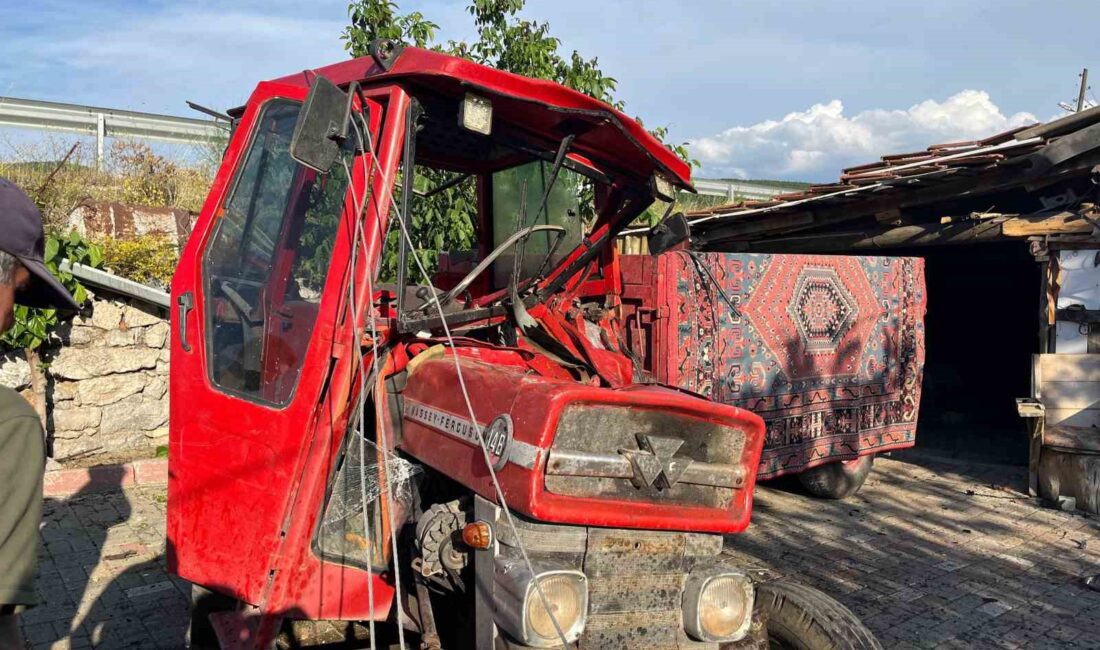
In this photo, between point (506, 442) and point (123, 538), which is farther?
point (123, 538)

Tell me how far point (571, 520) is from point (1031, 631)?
376cm

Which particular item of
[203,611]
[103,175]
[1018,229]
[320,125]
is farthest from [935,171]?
[103,175]

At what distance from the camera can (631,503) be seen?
8.43ft

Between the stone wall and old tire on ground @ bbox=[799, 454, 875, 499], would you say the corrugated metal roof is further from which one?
the stone wall

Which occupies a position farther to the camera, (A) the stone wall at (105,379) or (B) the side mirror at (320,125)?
(A) the stone wall at (105,379)

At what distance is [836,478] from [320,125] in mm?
6070

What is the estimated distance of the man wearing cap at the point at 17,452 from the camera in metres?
1.69

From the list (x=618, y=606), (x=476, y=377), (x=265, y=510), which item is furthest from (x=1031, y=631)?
(x=265, y=510)

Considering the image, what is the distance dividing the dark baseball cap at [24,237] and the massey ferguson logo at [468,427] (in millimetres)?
1119

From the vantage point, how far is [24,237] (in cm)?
180

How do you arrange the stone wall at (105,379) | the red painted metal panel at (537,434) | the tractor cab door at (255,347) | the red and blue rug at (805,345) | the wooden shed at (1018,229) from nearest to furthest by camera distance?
1. the red painted metal panel at (537,434)
2. the tractor cab door at (255,347)
3. the red and blue rug at (805,345)
4. the stone wall at (105,379)
5. the wooden shed at (1018,229)

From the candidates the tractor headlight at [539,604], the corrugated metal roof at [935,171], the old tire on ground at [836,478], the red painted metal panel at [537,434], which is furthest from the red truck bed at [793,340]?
the tractor headlight at [539,604]

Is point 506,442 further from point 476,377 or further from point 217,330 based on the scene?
point 217,330

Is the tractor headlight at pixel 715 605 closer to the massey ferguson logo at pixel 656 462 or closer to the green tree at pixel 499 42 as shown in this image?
the massey ferguson logo at pixel 656 462
